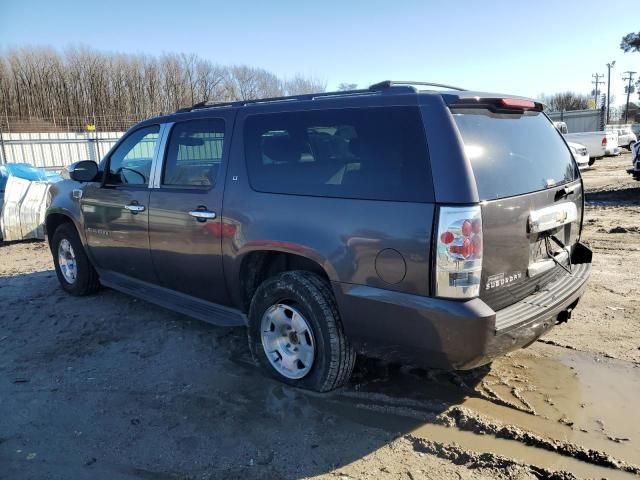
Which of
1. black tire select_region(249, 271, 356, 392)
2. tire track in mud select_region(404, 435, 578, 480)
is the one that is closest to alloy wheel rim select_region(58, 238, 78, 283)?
black tire select_region(249, 271, 356, 392)

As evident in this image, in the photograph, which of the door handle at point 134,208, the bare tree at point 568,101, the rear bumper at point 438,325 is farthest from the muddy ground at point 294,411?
the bare tree at point 568,101

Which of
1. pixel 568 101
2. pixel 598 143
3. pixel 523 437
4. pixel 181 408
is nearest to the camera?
pixel 523 437

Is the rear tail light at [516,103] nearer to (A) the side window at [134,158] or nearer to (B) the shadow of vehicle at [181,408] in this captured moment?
(B) the shadow of vehicle at [181,408]

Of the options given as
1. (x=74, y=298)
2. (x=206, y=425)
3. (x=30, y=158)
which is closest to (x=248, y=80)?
(x=30, y=158)

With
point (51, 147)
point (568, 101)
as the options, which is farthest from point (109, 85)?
point (568, 101)

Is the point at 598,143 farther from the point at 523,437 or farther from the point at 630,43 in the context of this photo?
the point at 523,437

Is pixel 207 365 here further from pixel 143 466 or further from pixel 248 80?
pixel 248 80

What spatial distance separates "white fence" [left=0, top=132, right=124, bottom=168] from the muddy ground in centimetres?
1721

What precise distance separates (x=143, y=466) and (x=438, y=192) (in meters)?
2.20

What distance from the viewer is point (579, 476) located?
260 cm

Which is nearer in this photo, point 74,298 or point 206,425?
point 206,425

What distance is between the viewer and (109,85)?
45.3m

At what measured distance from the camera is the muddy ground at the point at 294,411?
2795mm

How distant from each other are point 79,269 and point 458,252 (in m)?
4.50
